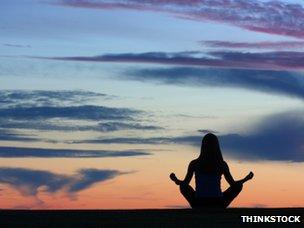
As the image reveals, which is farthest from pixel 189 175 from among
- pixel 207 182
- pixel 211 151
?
pixel 211 151

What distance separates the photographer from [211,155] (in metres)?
14.1

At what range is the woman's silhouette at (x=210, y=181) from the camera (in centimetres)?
1414

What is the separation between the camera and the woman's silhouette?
46.4ft

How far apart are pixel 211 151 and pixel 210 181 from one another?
1.90 ft

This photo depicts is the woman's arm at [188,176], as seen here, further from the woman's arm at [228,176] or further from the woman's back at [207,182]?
the woman's arm at [228,176]

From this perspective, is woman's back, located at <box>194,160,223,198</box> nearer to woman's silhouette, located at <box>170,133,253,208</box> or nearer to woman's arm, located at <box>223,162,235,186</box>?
woman's silhouette, located at <box>170,133,253,208</box>

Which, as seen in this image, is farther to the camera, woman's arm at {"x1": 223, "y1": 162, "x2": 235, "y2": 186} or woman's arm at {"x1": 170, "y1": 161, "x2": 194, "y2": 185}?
woman's arm at {"x1": 170, "y1": 161, "x2": 194, "y2": 185}
